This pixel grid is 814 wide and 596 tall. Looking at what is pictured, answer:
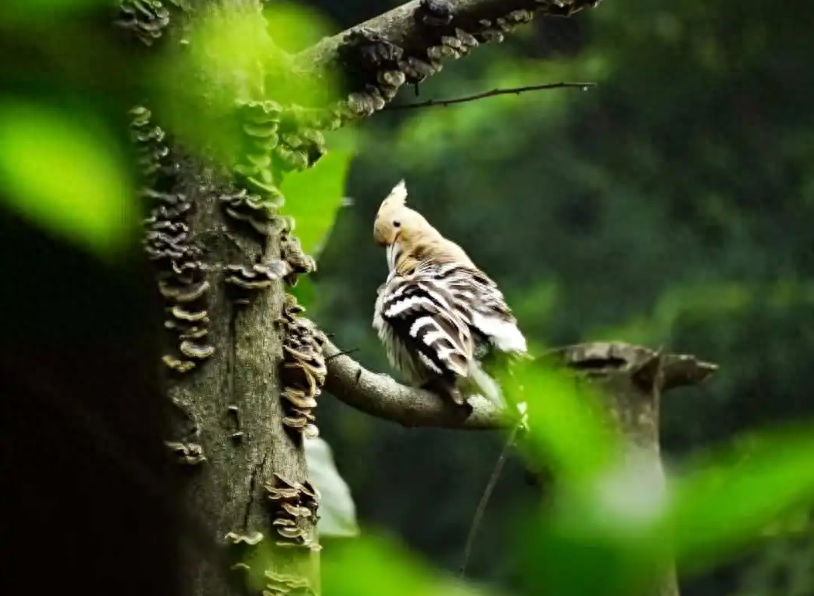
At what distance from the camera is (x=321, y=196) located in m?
1.07

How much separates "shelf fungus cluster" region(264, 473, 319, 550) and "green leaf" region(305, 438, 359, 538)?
1.19ft

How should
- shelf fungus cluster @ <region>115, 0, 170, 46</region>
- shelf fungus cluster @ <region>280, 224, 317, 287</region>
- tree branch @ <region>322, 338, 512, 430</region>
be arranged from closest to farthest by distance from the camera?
1. shelf fungus cluster @ <region>115, 0, 170, 46</region>
2. shelf fungus cluster @ <region>280, 224, 317, 287</region>
3. tree branch @ <region>322, 338, 512, 430</region>

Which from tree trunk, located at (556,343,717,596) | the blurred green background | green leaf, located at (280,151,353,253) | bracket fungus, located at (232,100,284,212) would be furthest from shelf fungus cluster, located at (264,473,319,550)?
the blurred green background

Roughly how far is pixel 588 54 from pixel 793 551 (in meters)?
1.56

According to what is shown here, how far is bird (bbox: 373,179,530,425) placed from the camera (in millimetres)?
1254

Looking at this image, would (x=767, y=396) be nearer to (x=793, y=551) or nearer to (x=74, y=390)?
(x=793, y=551)

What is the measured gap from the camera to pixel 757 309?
11.4 ft

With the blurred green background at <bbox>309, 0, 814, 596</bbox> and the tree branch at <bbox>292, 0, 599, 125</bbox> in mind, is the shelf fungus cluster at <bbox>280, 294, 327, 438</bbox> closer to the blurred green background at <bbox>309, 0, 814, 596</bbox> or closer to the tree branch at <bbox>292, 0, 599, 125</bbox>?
the tree branch at <bbox>292, 0, 599, 125</bbox>

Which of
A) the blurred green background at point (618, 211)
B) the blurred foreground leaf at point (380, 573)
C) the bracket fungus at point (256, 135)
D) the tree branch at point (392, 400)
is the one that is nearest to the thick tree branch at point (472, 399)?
the tree branch at point (392, 400)

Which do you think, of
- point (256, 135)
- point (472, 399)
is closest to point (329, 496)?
point (472, 399)

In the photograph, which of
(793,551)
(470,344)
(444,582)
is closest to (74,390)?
(444,582)

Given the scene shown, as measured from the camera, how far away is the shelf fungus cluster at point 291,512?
69 centimetres

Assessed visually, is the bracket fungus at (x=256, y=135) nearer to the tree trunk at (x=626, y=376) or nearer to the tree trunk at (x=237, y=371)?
the tree trunk at (x=237, y=371)

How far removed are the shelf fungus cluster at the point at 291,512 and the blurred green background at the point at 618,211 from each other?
274 cm
